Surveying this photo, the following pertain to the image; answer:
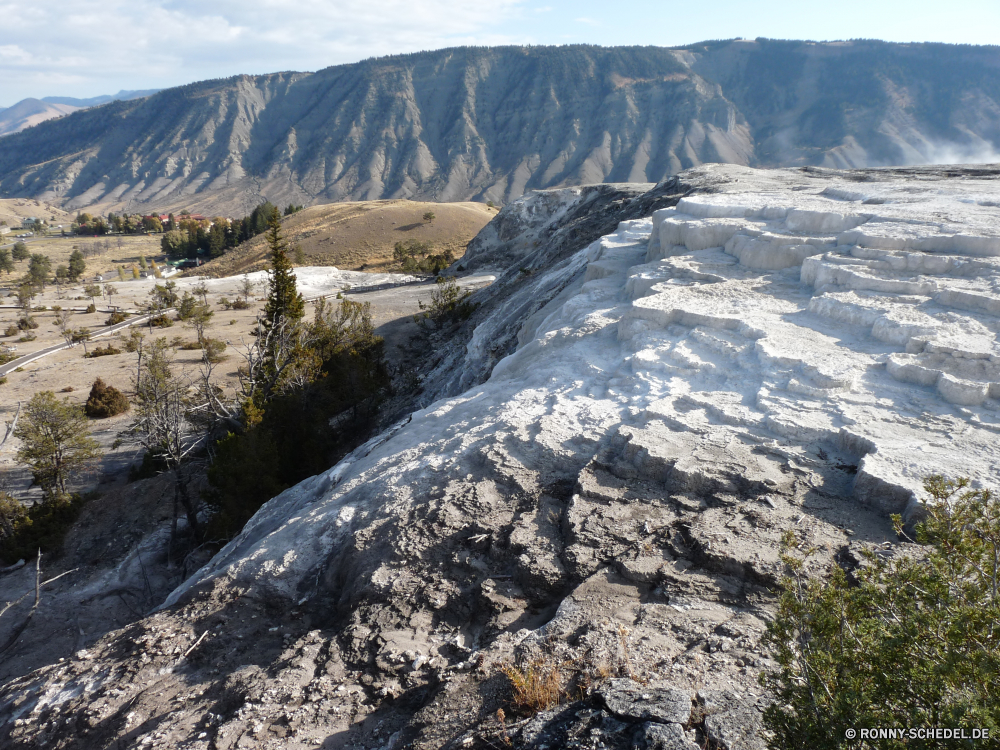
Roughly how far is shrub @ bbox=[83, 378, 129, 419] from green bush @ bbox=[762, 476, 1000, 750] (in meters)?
29.3

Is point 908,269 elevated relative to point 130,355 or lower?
elevated

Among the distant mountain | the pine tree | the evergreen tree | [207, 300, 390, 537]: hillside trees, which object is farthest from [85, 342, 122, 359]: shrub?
the distant mountain

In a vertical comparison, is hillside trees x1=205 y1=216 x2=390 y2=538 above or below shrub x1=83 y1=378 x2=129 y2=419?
above

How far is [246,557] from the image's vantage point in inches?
290

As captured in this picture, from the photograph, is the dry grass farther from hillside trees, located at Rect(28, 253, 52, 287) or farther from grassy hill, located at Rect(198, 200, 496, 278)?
hillside trees, located at Rect(28, 253, 52, 287)

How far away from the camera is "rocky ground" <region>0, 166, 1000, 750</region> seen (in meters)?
4.82

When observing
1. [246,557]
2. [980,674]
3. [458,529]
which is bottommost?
[246,557]

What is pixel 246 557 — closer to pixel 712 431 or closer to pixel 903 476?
pixel 712 431

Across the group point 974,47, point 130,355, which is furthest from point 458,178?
point 974,47

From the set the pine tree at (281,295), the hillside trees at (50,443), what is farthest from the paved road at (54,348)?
the hillside trees at (50,443)

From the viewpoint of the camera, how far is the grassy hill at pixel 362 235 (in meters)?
66.1

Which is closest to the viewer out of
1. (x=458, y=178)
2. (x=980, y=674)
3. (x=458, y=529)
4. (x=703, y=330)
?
(x=980, y=674)

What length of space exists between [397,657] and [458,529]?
1561mm

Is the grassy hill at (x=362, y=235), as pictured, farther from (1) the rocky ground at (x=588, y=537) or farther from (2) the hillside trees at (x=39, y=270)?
(1) the rocky ground at (x=588, y=537)
